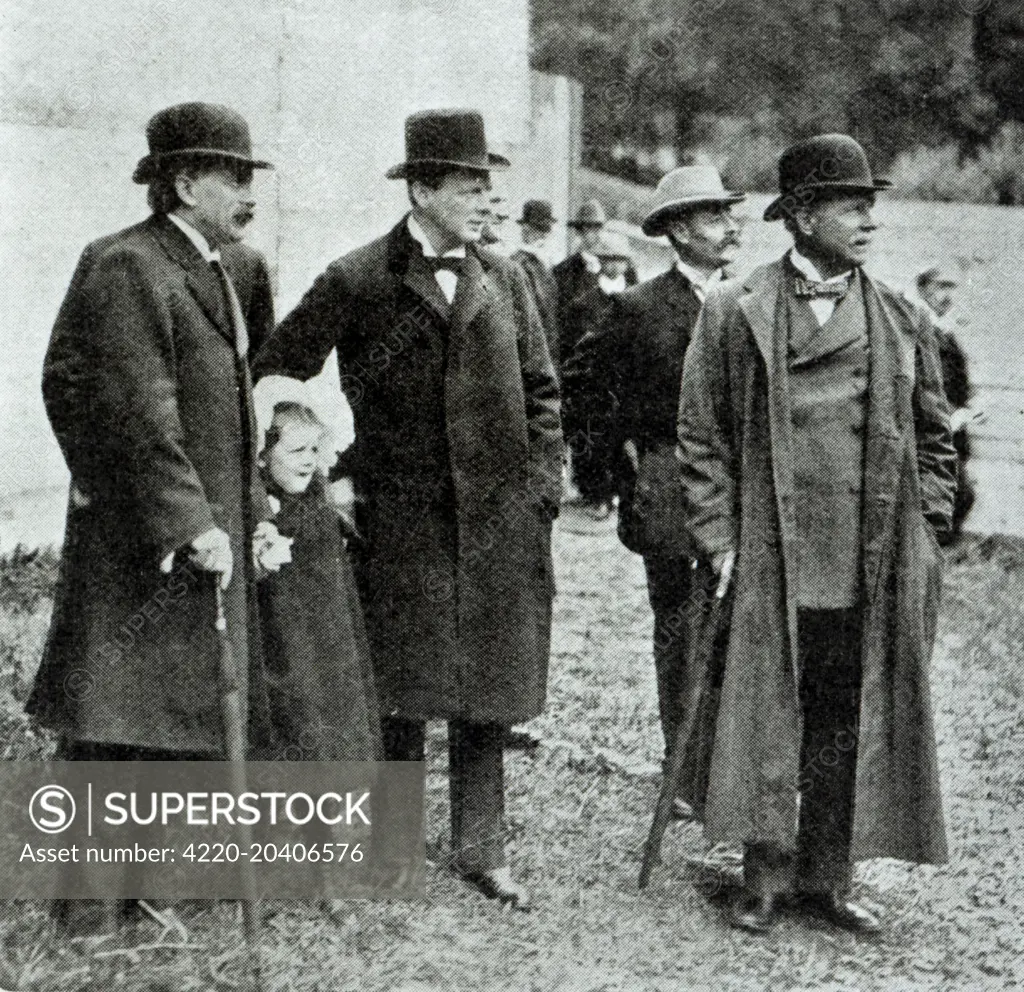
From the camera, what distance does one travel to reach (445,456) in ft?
13.0

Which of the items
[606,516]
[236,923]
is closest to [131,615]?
[236,923]

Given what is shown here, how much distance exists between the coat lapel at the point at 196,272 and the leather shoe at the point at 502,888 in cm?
160

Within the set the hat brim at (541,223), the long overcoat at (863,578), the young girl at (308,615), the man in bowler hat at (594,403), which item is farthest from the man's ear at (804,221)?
the hat brim at (541,223)

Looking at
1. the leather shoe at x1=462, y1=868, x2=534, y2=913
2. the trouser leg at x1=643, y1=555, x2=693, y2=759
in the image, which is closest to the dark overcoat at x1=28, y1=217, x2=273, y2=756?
the leather shoe at x1=462, y1=868, x2=534, y2=913

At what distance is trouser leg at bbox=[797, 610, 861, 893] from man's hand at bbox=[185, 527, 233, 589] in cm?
149

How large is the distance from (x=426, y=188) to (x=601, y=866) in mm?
1930

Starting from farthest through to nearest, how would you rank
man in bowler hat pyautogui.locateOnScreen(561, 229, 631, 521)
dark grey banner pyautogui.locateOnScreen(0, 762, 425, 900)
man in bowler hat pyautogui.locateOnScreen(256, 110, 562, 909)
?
man in bowler hat pyautogui.locateOnScreen(561, 229, 631, 521) → man in bowler hat pyautogui.locateOnScreen(256, 110, 562, 909) → dark grey banner pyautogui.locateOnScreen(0, 762, 425, 900)

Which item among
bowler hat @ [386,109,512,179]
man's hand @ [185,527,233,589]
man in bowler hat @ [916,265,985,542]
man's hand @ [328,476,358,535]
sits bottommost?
man's hand @ [185,527,233,589]

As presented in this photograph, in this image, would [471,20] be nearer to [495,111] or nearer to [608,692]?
[495,111]

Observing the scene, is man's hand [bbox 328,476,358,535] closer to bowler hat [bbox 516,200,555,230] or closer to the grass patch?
the grass patch

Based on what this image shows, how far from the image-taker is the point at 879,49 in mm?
4488

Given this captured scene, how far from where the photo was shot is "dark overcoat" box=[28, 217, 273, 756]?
3385mm

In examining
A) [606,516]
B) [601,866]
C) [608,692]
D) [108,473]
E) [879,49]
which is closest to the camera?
[108,473]

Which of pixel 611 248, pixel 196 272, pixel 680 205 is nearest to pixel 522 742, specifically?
pixel 680 205
